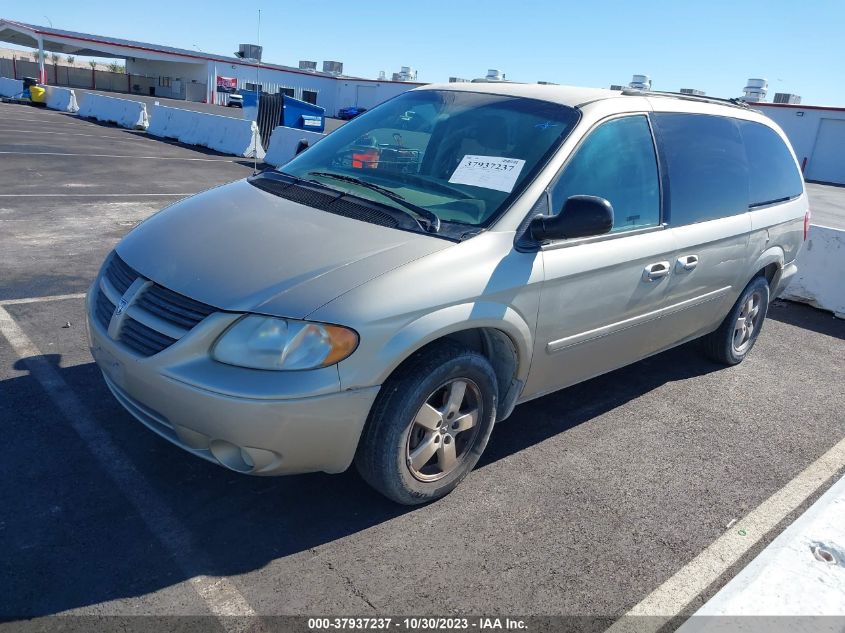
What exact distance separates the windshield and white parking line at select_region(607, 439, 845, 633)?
1.78 meters

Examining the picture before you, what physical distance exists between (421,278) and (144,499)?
5.15ft

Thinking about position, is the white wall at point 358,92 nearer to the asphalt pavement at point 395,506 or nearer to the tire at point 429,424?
the asphalt pavement at point 395,506

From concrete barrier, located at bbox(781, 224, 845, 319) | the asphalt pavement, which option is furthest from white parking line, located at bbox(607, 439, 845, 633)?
concrete barrier, located at bbox(781, 224, 845, 319)

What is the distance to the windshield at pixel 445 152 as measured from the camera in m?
3.48

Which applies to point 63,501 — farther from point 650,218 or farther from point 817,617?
point 650,218

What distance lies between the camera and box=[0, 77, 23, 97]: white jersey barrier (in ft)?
108

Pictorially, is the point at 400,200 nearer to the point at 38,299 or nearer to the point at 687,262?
the point at 687,262

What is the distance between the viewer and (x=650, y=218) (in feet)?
13.2

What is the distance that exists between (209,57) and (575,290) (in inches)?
2317

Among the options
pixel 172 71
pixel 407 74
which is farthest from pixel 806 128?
pixel 172 71

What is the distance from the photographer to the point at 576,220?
125 inches

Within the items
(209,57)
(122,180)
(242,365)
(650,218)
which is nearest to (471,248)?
(242,365)

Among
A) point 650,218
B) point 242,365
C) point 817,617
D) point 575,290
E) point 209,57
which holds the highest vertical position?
point 209,57

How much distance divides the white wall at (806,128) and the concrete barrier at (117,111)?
28859mm
